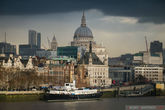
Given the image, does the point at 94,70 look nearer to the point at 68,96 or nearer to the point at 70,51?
the point at 68,96

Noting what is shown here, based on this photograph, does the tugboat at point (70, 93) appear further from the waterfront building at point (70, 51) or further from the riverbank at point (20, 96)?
the waterfront building at point (70, 51)

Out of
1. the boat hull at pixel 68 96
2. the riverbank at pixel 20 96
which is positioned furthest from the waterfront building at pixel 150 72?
the riverbank at pixel 20 96

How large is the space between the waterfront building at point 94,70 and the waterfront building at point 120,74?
2346 centimetres

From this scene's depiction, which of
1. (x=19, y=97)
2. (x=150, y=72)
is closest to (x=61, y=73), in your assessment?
(x=19, y=97)

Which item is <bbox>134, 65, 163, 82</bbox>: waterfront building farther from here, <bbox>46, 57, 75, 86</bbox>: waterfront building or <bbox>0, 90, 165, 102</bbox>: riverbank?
<bbox>0, 90, 165, 102</bbox>: riverbank

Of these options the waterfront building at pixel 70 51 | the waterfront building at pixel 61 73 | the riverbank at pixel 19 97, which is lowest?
the riverbank at pixel 19 97

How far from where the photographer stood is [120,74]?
178 meters

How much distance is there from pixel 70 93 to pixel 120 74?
69.8m

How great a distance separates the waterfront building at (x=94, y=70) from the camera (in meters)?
145

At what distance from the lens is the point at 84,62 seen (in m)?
146

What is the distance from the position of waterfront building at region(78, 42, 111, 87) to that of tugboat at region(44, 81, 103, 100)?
A: 98.8 ft

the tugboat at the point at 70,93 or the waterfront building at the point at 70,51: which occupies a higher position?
the waterfront building at the point at 70,51

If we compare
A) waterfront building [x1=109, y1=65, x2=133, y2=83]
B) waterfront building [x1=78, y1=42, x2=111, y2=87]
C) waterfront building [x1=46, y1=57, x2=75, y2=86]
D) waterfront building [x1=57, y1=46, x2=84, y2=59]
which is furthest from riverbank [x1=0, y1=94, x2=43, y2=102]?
waterfront building [x1=57, y1=46, x2=84, y2=59]

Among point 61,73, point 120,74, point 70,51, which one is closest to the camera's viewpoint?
point 61,73
